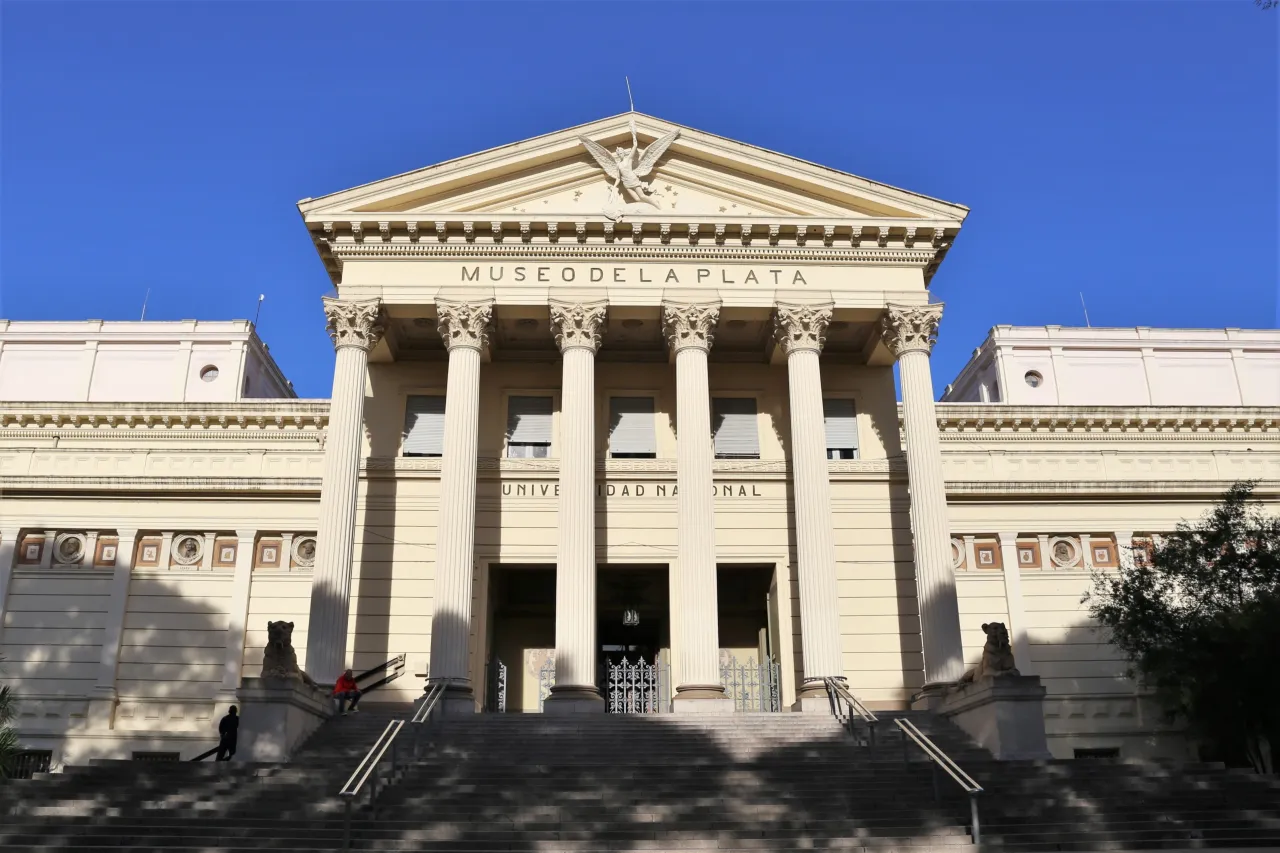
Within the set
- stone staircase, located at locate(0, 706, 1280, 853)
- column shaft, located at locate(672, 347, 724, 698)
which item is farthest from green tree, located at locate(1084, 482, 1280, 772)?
column shaft, located at locate(672, 347, 724, 698)

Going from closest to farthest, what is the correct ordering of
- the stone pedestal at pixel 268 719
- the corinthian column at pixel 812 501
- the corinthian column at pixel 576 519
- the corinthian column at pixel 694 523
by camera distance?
the stone pedestal at pixel 268 719, the corinthian column at pixel 576 519, the corinthian column at pixel 694 523, the corinthian column at pixel 812 501

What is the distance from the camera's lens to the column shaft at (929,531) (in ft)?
72.9

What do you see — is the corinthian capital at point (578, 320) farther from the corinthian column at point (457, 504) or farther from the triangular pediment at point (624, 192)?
the triangular pediment at point (624, 192)

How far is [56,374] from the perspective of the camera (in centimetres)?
4831

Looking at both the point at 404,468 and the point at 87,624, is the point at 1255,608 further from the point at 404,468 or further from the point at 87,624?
the point at 87,624

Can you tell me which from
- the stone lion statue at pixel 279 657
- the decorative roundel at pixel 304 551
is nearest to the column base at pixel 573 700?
the stone lion statue at pixel 279 657

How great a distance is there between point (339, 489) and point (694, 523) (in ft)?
24.0

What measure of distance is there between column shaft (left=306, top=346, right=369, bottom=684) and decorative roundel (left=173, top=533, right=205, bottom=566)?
5619mm

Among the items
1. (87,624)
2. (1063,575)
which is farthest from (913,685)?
(87,624)

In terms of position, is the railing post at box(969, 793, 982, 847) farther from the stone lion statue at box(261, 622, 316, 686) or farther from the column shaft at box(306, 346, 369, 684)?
the column shaft at box(306, 346, 369, 684)

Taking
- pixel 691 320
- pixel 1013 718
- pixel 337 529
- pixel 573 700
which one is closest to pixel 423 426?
pixel 337 529

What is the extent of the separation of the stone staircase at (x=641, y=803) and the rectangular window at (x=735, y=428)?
9.76 meters

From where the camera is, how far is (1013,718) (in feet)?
59.1

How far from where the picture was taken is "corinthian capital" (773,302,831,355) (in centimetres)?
2495
